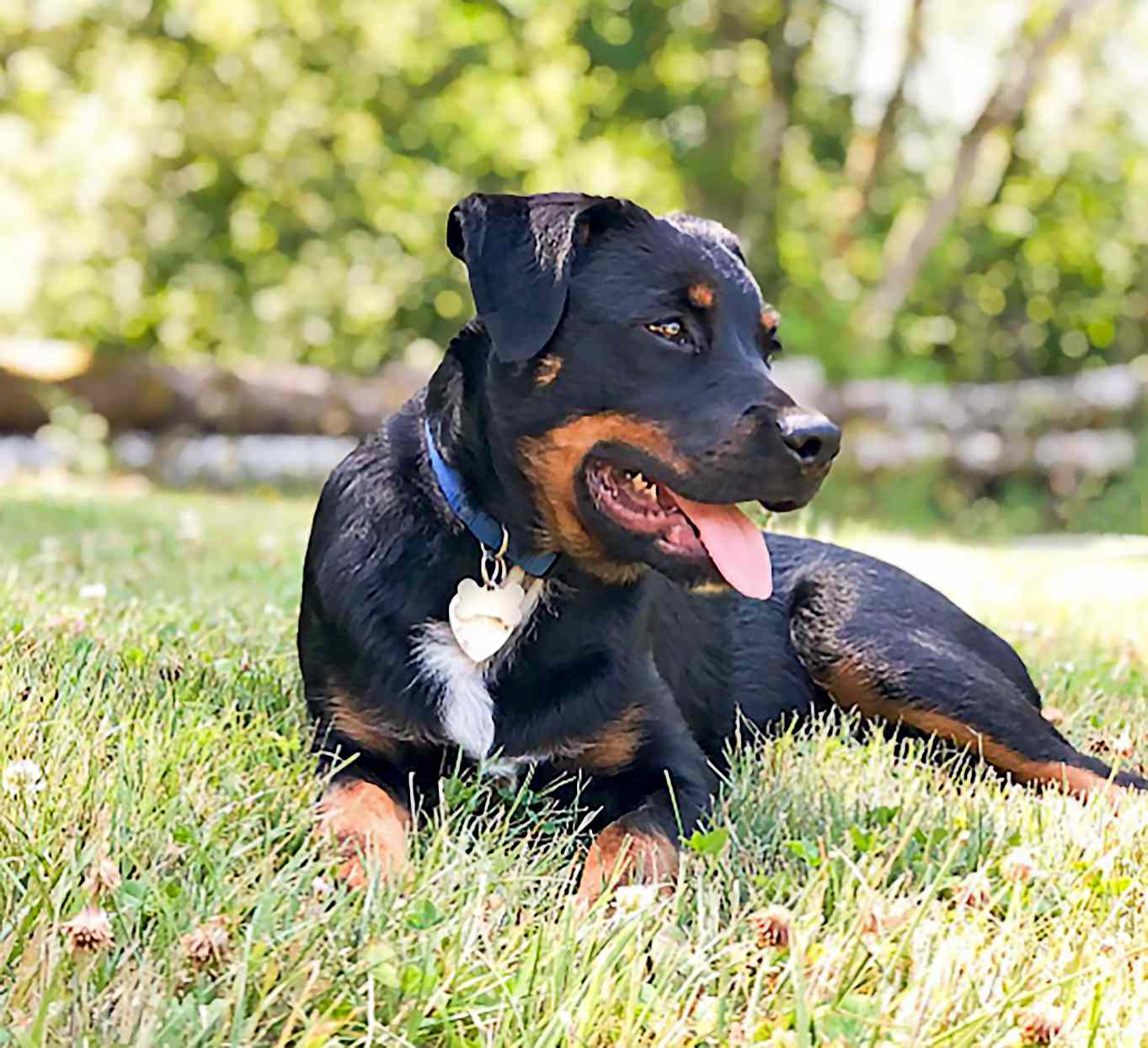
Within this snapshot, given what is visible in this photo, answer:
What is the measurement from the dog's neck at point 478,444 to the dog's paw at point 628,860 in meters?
0.70

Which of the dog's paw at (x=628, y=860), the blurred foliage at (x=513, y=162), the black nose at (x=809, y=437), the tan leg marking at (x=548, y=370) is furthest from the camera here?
the blurred foliage at (x=513, y=162)

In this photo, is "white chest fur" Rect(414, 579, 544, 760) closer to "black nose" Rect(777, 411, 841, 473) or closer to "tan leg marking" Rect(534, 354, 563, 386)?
"tan leg marking" Rect(534, 354, 563, 386)

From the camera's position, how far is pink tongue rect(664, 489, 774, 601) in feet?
10.1

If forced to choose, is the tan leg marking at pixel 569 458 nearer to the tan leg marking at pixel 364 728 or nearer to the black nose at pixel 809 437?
the black nose at pixel 809 437

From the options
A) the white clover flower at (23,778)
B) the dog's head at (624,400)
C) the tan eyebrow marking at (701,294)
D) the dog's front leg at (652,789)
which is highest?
the tan eyebrow marking at (701,294)

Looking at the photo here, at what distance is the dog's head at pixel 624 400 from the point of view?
9.75ft

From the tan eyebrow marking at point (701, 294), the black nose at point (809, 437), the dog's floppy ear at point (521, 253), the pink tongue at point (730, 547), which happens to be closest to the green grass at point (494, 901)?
the pink tongue at point (730, 547)

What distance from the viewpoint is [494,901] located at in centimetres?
249

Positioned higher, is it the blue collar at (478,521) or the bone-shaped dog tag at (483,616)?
the blue collar at (478,521)

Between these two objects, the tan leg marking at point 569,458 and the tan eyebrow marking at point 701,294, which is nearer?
the tan leg marking at point 569,458

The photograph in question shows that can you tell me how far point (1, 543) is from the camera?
6598 mm

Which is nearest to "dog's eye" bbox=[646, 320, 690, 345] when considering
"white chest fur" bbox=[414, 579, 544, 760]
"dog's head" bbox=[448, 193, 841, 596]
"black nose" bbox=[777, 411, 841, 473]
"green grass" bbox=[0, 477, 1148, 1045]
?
"dog's head" bbox=[448, 193, 841, 596]

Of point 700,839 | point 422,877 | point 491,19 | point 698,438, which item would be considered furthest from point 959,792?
point 491,19

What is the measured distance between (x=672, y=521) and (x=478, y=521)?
0.43m
